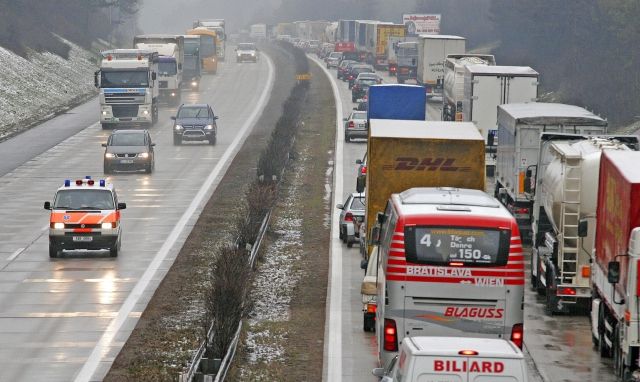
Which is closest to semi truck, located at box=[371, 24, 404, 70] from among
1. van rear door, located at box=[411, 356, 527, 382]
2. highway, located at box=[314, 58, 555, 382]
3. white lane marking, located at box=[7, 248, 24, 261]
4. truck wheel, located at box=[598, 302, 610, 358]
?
highway, located at box=[314, 58, 555, 382]

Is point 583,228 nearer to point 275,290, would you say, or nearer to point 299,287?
point 299,287

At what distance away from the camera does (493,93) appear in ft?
166

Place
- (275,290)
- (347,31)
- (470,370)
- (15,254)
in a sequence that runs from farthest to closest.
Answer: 1. (347,31)
2. (15,254)
3. (275,290)
4. (470,370)

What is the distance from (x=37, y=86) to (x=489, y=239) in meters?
76.3

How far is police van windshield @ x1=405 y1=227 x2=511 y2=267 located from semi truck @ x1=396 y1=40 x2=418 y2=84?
86.8 metres

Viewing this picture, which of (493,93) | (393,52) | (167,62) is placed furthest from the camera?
(393,52)

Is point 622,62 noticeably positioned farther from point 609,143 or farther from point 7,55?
point 609,143

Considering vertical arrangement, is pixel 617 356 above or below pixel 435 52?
above

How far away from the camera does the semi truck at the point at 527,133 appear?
3530 cm

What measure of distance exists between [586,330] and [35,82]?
71.9 m

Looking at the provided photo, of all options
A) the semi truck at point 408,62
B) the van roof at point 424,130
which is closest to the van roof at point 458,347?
the van roof at point 424,130

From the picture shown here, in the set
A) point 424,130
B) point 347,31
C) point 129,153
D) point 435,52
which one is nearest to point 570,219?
point 424,130

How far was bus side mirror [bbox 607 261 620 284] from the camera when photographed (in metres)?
20.2

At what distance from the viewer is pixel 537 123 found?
35.8m
